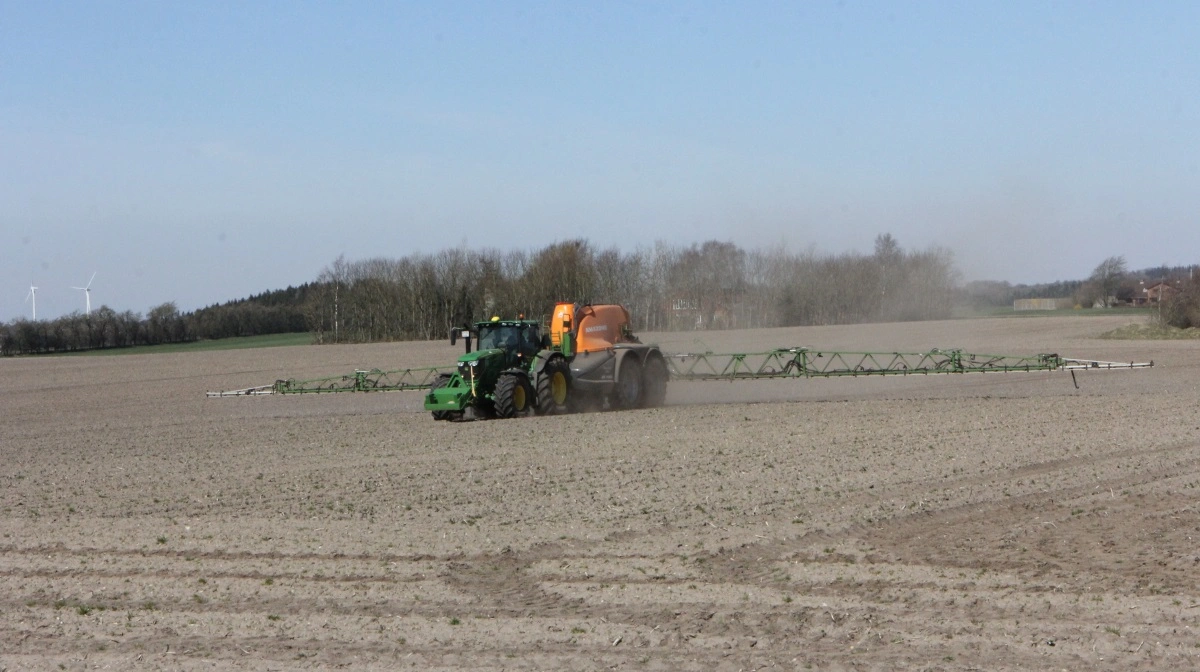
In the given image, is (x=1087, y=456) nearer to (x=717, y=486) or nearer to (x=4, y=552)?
(x=717, y=486)

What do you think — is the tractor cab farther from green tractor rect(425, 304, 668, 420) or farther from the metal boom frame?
the metal boom frame

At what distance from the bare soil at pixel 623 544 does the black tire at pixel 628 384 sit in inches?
103

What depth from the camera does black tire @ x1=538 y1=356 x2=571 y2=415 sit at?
22.8 metres

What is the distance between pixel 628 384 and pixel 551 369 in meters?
2.38

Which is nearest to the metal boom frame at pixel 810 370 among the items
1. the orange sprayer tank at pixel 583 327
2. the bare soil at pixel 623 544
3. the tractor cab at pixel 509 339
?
the tractor cab at pixel 509 339

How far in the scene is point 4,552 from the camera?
10531 millimetres

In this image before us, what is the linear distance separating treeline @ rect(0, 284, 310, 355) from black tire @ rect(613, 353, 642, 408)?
61517mm

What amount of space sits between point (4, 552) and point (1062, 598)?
364 inches

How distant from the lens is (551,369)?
23.1 meters

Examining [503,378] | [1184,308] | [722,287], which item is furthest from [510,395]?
[1184,308]

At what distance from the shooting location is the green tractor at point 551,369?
74.0 ft

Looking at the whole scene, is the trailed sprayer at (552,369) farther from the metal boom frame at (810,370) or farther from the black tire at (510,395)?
the metal boom frame at (810,370)

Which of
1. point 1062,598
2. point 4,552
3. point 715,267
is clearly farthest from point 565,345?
point 715,267

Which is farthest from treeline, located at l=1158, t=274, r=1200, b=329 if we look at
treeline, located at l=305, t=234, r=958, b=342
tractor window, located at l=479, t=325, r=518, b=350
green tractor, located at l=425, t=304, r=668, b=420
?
tractor window, located at l=479, t=325, r=518, b=350
